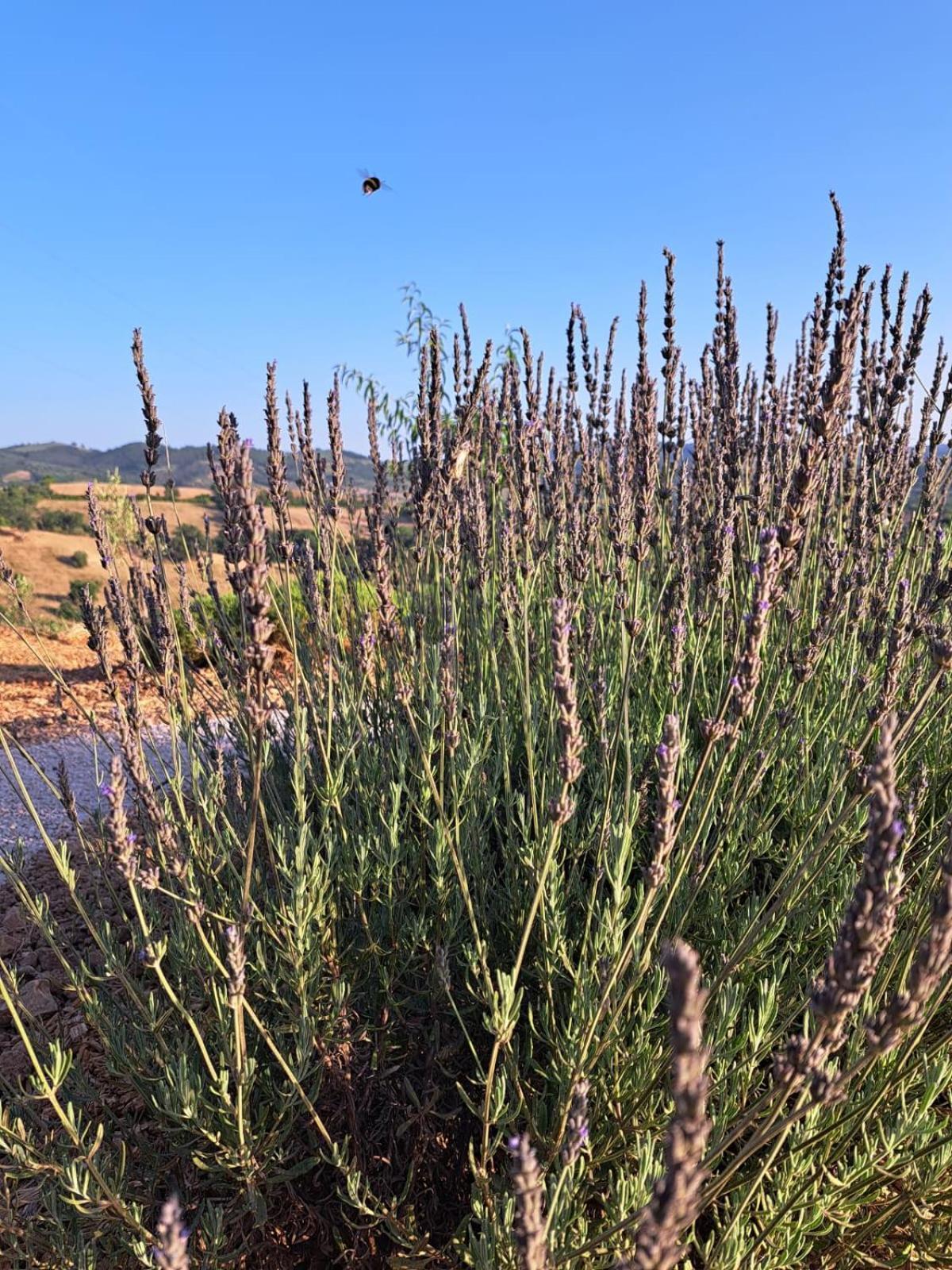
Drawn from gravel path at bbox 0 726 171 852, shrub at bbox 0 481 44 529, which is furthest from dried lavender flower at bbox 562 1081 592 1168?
shrub at bbox 0 481 44 529

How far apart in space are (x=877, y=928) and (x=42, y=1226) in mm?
2279

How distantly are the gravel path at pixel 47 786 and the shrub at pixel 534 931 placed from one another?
2094 mm

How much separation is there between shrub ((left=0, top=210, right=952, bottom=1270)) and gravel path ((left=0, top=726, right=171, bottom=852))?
6.87 feet

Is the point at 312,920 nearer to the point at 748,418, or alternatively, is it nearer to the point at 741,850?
the point at 741,850

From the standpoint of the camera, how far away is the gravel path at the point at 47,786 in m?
4.79

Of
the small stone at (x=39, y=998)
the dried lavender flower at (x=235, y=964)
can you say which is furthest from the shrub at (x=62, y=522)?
the dried lavender flower at (x=235, y=964)

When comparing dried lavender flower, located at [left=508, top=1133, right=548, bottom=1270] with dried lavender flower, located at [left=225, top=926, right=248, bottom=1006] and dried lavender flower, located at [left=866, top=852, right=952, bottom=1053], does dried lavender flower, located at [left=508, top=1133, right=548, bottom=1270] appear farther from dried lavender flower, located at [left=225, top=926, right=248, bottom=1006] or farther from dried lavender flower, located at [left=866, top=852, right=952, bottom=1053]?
dried lavender flower, located at [left=225, top=926, right=248, bottom=1006]

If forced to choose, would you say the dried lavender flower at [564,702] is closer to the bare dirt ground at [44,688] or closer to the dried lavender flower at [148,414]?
the dried lavender flower at [148,414]

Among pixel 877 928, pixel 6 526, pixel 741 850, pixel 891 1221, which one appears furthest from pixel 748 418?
pixel 6 526

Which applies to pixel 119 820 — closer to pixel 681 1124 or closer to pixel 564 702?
pixel 564 702

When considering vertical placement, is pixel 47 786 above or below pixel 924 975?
below

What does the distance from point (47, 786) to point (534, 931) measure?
3861 mm

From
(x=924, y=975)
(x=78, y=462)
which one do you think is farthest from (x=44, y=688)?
(x=78, y=462)

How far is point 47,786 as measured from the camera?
478cm
